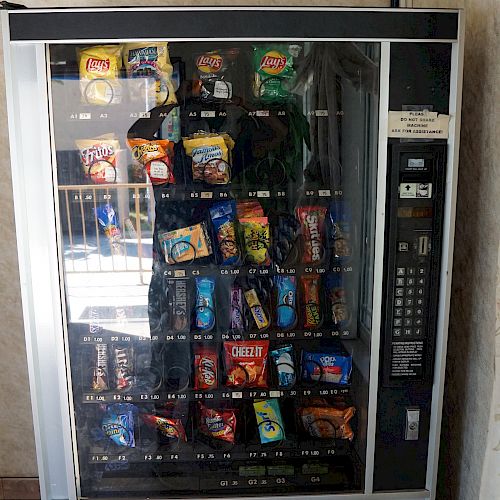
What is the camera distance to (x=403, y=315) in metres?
1.39

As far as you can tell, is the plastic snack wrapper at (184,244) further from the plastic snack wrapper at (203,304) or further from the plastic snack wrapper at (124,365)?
the plastic snack wrapper at (124,365)

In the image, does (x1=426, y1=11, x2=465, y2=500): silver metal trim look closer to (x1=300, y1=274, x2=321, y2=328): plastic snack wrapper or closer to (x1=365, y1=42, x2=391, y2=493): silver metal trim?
(x1=365, y1=42, x2=391, y2=493): silver metal trim

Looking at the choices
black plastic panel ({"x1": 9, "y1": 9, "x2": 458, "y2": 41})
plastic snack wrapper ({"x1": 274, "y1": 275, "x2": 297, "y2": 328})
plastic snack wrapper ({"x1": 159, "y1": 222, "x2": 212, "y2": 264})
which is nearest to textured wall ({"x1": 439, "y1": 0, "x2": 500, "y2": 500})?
black plastic panel ({"x1": 9, "y1": 9, "x2": 458, "y2": 41})

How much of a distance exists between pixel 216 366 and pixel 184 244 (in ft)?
1.20

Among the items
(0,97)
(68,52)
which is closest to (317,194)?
(68,52)

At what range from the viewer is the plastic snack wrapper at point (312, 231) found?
4.85 feet

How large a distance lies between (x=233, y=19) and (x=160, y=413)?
3.54 ft

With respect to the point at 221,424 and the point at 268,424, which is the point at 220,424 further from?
the point at 268,424

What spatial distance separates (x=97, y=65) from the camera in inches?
52.5

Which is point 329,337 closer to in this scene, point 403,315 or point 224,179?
point 403,315

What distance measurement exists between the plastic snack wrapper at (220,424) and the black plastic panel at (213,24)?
40.3 inches

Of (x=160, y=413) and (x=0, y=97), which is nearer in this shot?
(x=160, y=413)

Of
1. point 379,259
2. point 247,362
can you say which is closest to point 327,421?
point 247,362

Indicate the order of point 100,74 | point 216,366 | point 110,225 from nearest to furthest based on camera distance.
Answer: point 100,74, point 110,225, point 216,366
